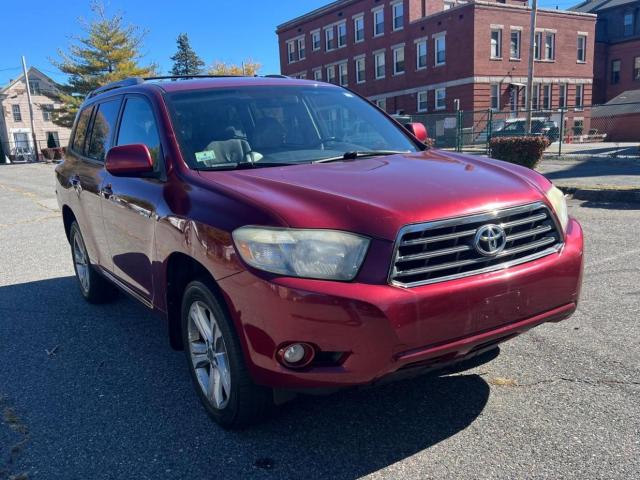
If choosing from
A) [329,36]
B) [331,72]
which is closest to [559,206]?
[331,72]

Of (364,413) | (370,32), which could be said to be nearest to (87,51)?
(370,32)

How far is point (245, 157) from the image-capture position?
Answer: 3354mm

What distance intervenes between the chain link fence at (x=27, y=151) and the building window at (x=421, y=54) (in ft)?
94.6

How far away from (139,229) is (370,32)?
44255 mm

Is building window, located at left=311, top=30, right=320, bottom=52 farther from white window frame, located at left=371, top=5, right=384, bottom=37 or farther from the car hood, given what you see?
the car hood

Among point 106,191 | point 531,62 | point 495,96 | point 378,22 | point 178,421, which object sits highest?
point 378,22

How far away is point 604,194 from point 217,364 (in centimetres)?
854

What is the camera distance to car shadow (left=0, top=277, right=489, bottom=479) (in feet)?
8.64

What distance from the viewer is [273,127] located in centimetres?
368

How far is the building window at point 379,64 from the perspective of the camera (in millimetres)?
44219

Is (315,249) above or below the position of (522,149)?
above

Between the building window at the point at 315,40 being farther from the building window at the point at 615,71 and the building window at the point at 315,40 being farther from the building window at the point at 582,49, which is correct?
the building window at the point at 615,71

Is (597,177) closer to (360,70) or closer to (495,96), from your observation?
(495,96)

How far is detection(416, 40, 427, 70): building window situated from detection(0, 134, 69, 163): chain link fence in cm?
2883
